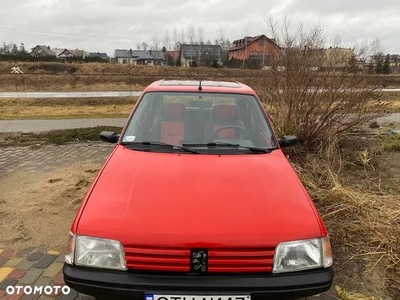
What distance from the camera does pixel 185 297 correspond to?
1.99 m

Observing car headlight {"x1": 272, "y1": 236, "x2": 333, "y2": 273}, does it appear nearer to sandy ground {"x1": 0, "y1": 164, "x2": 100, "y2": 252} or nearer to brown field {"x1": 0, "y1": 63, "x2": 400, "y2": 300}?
brown field {"x1": 0, "y1": 63, "x2": 400, "y2": 300}

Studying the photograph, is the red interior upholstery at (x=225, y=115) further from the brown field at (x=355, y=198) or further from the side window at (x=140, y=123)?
the brown field at (x=355, y=198)

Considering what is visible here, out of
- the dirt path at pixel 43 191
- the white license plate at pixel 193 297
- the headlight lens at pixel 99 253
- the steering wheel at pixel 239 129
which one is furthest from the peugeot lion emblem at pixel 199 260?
the dirt path at pixel 43 191

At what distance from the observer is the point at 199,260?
2021 millimetres

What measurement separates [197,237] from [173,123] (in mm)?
1707

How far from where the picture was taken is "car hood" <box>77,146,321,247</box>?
2.04m

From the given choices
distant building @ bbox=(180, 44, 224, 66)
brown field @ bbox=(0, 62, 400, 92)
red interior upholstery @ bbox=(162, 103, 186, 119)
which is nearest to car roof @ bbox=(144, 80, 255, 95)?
red interior upholstery @ bbox=(162, 103, 186, 119)

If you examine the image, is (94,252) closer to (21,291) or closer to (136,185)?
(136,185)

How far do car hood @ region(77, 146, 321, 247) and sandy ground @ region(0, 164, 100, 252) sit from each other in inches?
59.6

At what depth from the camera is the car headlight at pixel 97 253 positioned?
206 centimetres

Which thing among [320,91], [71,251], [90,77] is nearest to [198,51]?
[90,77]

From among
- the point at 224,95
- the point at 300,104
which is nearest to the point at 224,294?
the point at 224,95

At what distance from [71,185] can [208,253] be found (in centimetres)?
376

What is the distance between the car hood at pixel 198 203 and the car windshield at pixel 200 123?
32 centimetres
